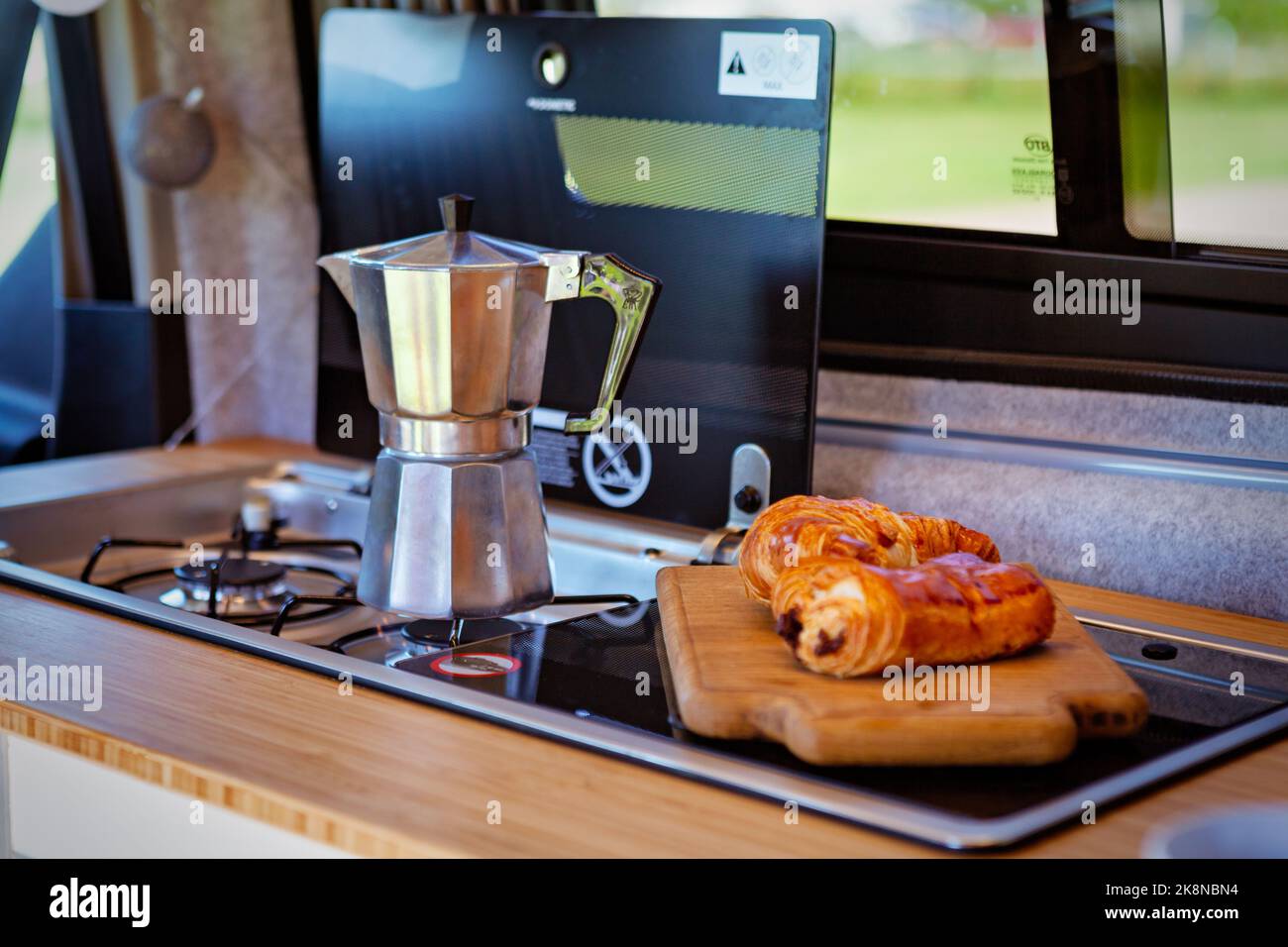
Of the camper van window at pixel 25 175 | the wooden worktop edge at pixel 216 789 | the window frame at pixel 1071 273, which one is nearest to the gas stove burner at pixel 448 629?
the wooden worktop edge at pixel 216 789

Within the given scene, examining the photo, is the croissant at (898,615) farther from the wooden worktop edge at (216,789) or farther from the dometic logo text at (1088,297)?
the dometic logo text at (1088,297)

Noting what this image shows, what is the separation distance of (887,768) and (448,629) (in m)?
0.37

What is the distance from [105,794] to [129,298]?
1.01 m

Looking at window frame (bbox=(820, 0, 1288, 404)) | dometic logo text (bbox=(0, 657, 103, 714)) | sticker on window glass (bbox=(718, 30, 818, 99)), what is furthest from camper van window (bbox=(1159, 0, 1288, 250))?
dometic logo text (bbox=(0, 657, 103, 714))

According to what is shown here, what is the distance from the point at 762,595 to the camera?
765mm

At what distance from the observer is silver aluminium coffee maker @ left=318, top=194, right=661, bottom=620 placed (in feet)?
2.79

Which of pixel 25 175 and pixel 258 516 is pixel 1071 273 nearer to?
pixel 258 516

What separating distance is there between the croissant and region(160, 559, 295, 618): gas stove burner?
1.52ft

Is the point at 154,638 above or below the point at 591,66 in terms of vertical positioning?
below

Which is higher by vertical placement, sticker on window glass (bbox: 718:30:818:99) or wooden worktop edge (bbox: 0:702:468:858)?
sticker on window glass (bbox: 718:30:818:99)

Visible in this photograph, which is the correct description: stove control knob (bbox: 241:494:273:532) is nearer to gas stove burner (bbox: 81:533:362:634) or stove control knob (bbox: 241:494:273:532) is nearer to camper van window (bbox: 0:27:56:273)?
gas stove burner (bbox: 81:533:362:634)
